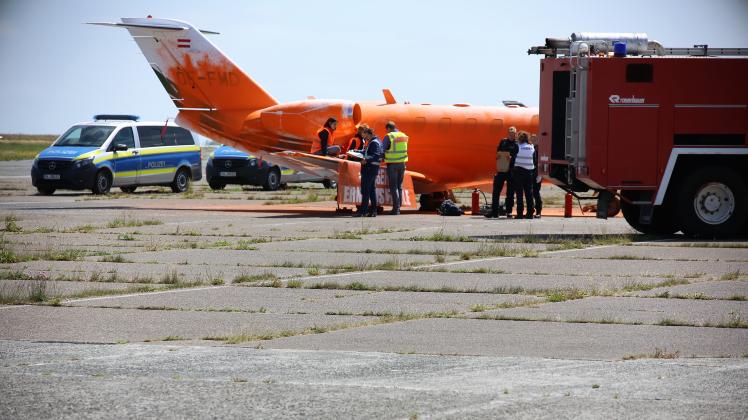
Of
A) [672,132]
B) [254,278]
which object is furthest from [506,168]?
[254,278]

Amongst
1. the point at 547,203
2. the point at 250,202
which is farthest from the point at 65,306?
the point at 547,203

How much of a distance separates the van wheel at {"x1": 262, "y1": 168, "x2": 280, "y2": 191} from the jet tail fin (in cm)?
948

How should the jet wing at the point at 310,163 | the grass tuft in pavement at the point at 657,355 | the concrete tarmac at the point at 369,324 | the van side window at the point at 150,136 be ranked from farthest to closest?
1. the van side window at the point at 150,136
2. the jet wing at the point at 310,163
3. the grass tuft in pavement at the point at 657,355
4. the concrete tarmac at the point at 369,324

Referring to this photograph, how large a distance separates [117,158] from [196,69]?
5.91 meters

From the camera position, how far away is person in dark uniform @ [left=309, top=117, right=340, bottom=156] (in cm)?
2941

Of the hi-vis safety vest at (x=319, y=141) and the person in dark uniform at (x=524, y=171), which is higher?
the hi-vis safety vest at (x=319, y=141)

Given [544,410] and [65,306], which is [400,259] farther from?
[544,410]

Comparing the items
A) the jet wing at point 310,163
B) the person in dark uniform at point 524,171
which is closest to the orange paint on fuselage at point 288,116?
the jet wing at point 310,163

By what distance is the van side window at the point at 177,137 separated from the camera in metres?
38.2

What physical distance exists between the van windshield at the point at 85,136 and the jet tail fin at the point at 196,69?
18.0ft

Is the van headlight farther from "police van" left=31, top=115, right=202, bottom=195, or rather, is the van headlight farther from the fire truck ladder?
the fire truck ladder

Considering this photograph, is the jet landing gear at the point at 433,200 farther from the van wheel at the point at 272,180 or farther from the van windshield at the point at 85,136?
the van wheel at the point at 272,180

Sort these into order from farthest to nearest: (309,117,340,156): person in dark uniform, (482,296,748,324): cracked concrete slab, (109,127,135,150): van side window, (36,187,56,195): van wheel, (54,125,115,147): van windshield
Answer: (109,127,135,150): van side window, (54,125,115,147): van windshield, (36,187,56,195): van wheel, (309,117,340,156): person in dark uniform, (482,296,748,324): cracked concrete slab

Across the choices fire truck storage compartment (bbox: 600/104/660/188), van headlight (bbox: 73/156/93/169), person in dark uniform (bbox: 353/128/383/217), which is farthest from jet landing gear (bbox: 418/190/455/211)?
van headlight (bbox: 73/156/93/169)
